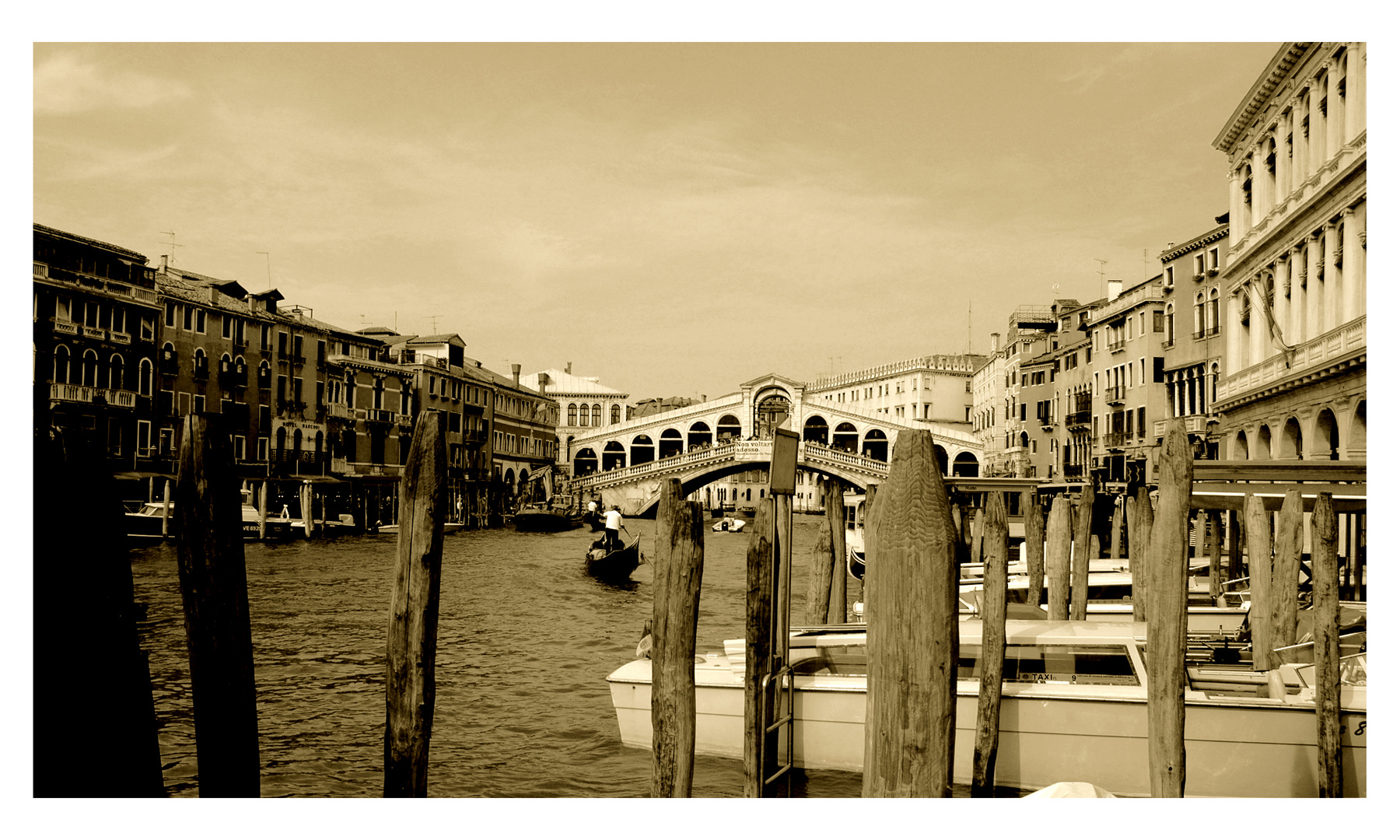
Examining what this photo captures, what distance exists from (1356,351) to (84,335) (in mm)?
7790

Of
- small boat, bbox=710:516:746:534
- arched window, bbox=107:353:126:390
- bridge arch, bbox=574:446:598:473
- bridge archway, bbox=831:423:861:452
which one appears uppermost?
bridge archway, bbox=831:423:861:452

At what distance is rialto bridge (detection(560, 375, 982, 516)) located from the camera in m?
25.8

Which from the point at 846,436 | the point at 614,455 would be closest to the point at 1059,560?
the point at 846,436

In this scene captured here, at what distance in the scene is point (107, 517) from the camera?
5.58 feet

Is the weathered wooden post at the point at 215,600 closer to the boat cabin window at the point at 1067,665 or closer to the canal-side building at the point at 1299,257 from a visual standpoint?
the boat cabin window at the point at 1067,665

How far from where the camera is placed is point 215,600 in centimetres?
197

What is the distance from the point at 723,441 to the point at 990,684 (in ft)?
78.3

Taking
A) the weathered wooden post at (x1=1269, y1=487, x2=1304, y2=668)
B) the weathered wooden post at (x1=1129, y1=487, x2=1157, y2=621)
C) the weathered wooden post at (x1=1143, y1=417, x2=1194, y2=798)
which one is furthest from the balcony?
the weathered wooden post at (x1=1143, y1=417, x2=1194, y2=798)

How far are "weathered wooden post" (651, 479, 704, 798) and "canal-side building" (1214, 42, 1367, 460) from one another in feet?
6.70

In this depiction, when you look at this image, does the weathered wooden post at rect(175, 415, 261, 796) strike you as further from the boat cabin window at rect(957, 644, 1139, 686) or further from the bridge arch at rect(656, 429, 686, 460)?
the bridge arch at rect(656, 429, 686, 460)

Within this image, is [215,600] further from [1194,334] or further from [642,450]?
[642,450]
